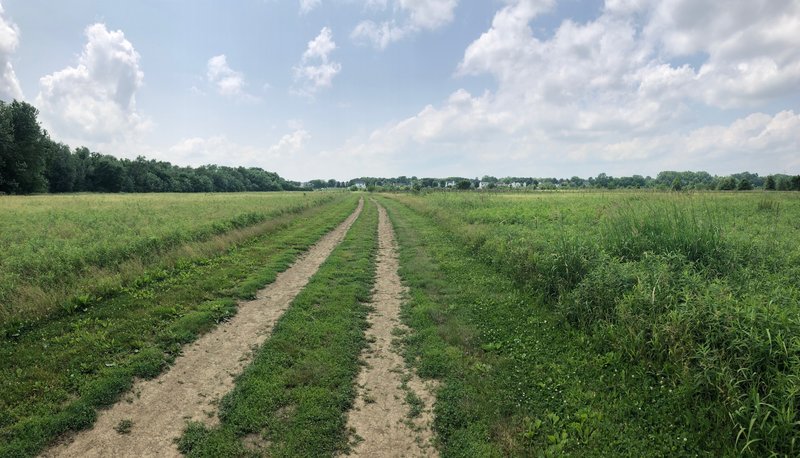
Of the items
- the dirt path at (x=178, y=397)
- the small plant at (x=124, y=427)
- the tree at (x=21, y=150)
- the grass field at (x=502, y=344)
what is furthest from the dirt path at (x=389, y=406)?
the tree at (x=21, y=150)

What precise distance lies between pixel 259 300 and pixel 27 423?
5449mm

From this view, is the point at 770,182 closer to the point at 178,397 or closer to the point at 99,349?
the point at 178,397

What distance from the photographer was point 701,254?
8.97m

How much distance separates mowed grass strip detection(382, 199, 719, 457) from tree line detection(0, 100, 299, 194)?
3539 inches

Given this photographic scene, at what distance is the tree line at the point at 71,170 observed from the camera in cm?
6719

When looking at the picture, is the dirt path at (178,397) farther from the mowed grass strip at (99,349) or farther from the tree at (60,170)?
the tree at (60,170)

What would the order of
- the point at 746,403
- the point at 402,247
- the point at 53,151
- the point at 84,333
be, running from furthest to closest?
the point at 53,151 → the point at 402,247 → the point at 84,333 → the point at 746,403

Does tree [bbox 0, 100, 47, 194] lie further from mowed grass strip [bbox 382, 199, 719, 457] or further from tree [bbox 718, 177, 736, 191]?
tree [bbox 718, 177, 736, 191]

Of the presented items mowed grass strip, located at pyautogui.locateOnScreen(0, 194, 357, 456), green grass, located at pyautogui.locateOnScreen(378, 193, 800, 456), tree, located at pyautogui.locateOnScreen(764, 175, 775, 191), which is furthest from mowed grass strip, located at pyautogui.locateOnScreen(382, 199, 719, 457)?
tree, located at pyautogui.locateOnScreen(764, 175, 775, 191)

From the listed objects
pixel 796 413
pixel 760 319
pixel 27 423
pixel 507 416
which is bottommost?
pixel 507 416

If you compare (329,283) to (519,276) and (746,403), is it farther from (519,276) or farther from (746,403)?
(746,403)

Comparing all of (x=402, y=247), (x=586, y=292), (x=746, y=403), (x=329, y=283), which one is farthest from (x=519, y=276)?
(x=402, y=247)

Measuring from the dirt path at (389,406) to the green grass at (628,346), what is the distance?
0.98 feet

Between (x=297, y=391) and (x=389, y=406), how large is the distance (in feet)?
4.42
